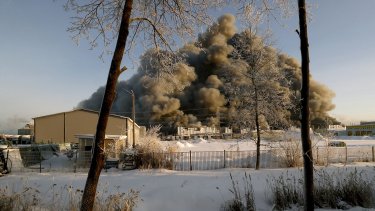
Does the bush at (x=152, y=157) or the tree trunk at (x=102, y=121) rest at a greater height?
the tree trunk at (x=102, y=121)

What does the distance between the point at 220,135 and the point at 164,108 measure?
8.08m

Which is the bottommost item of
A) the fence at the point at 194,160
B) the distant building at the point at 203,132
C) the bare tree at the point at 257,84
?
the fence at the point at 194,160

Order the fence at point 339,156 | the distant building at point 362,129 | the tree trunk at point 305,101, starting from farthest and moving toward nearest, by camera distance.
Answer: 1. the distant building at point 362,129
2. the fence at point 339,156
3. the tree trunk at point 305,101

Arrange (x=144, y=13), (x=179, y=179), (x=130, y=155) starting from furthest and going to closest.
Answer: (x=130, y=155) → (x=179, y=179) → (x=144, y=13)

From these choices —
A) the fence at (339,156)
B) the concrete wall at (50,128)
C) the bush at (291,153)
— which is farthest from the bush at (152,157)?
the concrete wall at (50,128)

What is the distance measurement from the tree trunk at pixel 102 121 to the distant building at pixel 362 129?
6264 cm

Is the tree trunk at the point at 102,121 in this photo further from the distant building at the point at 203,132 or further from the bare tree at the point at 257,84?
the distant building at the point at 203,132

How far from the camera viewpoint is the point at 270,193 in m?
7.54

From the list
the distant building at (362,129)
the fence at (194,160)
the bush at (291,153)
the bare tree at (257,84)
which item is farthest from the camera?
the distant building at (362,129)

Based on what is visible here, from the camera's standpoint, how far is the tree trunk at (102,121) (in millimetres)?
5516

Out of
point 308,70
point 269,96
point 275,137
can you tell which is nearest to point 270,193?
point 308,70

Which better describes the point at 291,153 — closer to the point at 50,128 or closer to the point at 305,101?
the point at 305,101

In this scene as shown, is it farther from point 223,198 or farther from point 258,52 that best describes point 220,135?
point 223,198

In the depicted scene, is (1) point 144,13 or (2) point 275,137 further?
(2) point 275,137
